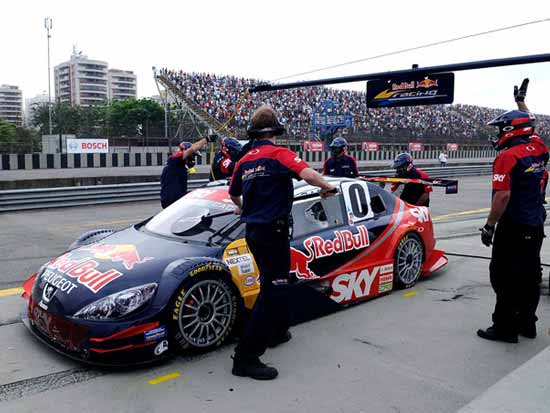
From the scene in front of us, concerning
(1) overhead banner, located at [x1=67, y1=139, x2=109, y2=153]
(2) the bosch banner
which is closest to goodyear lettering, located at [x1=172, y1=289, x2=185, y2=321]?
(2) the bosch banner

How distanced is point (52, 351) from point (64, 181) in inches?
435

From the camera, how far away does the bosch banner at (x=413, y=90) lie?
10039mm

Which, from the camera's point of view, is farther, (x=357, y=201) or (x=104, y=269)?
(x=357, y=201)

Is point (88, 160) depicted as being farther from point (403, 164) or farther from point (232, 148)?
point (403, 164)

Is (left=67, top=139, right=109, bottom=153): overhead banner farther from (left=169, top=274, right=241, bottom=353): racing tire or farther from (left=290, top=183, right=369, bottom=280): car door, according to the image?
(left=169, top=274, right=241, bottom=353): racing tire

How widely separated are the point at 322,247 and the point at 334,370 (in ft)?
4.30

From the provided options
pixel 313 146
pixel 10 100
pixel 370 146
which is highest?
pixel 10 100

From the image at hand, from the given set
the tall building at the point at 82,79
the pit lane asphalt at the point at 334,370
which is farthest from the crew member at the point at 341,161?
the tall building at the point at 82,79

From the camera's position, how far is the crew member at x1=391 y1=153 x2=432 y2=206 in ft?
23.4

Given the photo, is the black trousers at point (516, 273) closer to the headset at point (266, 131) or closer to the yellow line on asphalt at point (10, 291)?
the headset at point (266, 131)

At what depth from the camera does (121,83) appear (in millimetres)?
170000

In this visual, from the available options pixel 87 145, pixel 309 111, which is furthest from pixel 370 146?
pixel 87 145

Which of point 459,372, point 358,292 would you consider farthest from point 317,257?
point 459,372

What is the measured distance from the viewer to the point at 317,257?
15.4 feet
